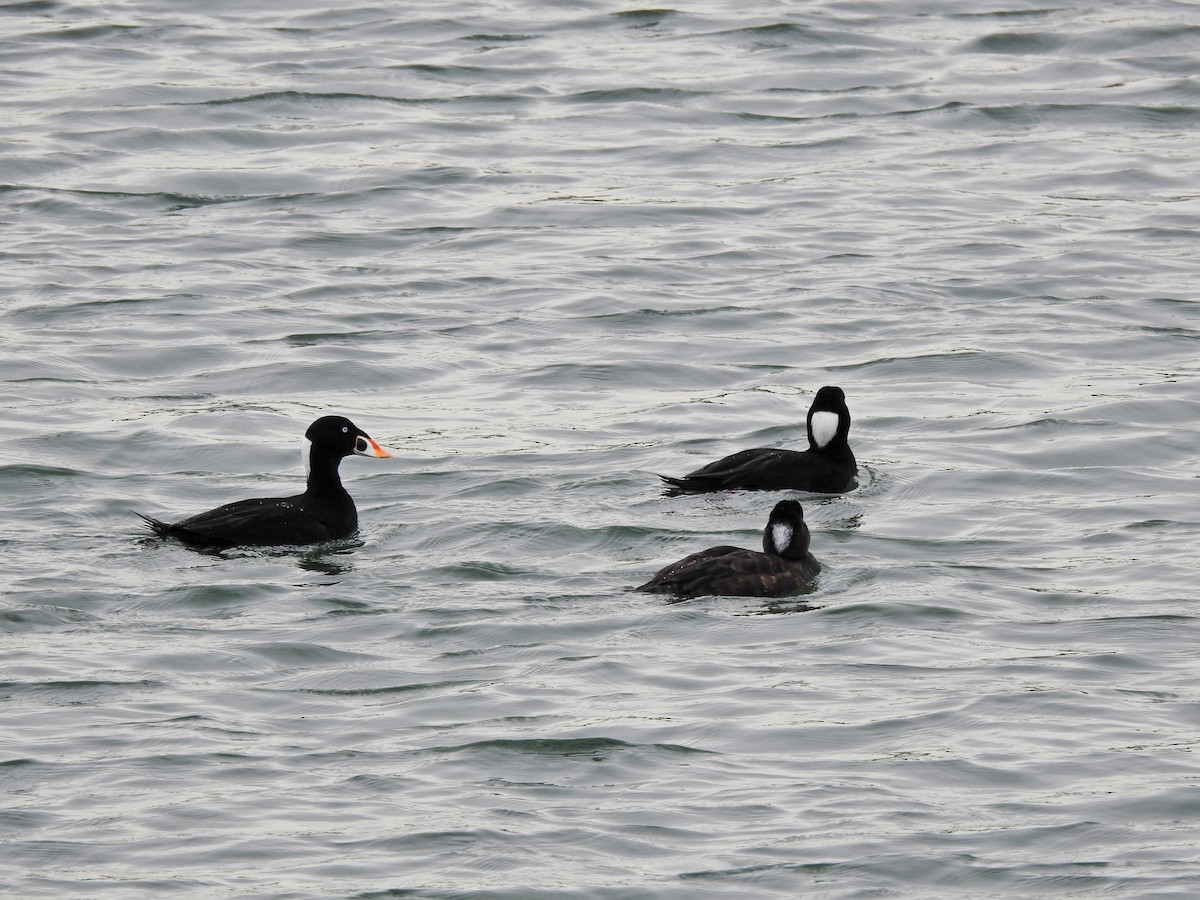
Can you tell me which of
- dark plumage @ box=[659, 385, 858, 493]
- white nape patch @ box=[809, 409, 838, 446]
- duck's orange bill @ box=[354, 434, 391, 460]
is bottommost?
dark plumage @ box=[659, 385, 858, 493]

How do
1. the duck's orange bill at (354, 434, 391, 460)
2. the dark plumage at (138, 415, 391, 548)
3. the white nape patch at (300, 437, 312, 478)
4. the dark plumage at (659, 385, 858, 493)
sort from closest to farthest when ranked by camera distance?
1. the dark plumage at (138, 415, 391, 548)
2. the white nape patch at (300, 437, 312, 478)
3. the duck's orange bill at (354, 434, 391, 460)
4. the dark plumage at (659, 385, 858, 493)

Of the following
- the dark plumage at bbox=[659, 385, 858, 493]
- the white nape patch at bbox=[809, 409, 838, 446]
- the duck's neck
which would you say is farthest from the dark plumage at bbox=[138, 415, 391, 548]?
the white nape patch at bbox=[809, 409, 838, 446]

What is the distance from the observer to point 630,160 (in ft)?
78.8

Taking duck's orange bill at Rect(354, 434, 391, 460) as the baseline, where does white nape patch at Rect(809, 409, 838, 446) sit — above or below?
below

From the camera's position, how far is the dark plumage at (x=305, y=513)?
41.5ft

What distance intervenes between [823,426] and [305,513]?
3490 millimetres

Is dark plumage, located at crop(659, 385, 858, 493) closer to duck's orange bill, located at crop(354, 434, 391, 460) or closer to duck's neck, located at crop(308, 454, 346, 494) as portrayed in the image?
duck's orange bill, located at crop(354, 434, 391, 460)

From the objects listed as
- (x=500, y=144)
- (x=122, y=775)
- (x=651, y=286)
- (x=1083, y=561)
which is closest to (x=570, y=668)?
(x=122, y=775)

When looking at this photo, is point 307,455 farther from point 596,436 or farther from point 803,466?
point 803,466

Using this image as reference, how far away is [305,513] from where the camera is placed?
13.0 metres

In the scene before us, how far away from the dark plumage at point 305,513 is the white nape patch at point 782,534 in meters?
2.64

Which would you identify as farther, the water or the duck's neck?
the duck's neck

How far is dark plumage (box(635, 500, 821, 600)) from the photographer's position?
11.6 m

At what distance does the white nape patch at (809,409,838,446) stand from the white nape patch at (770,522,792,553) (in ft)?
7.84
